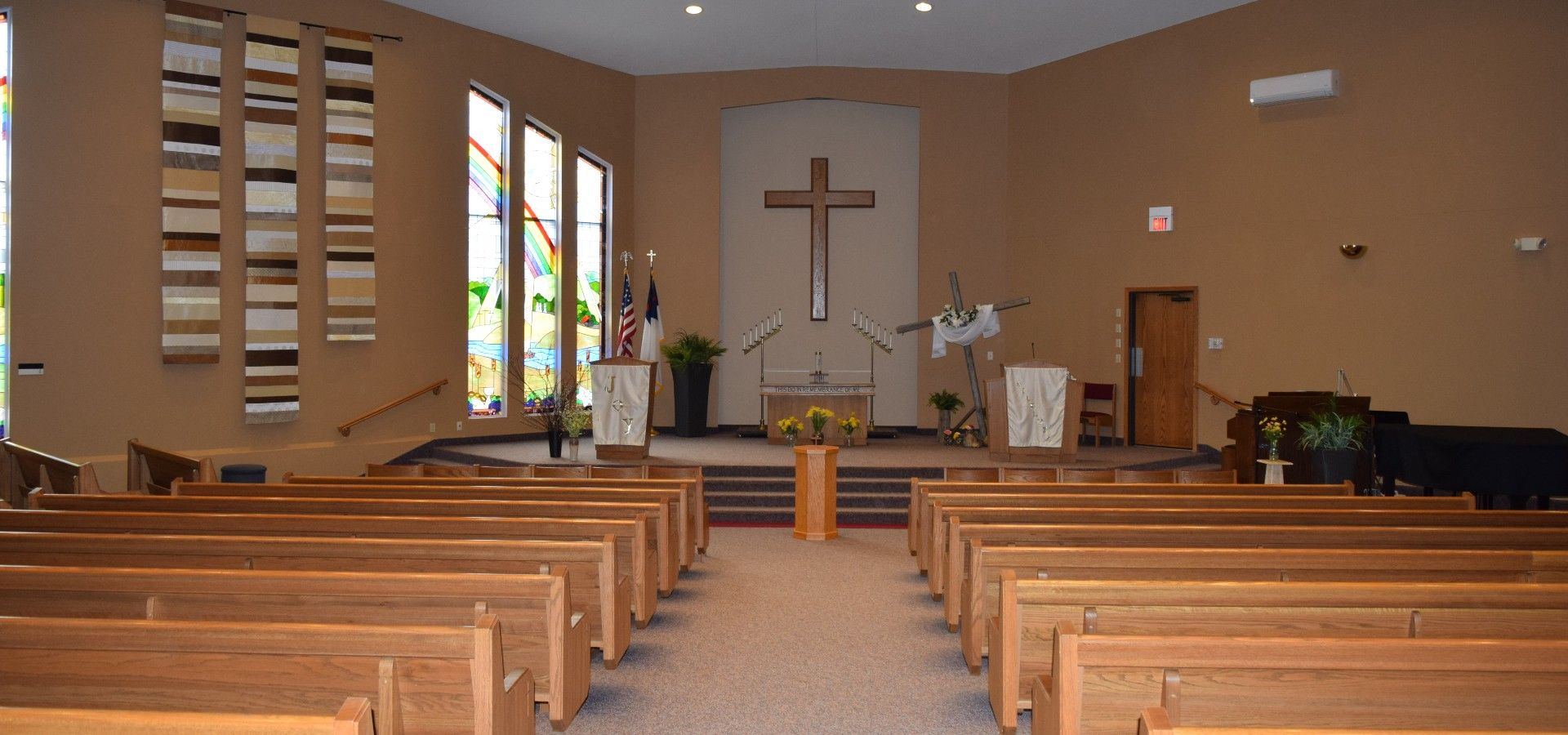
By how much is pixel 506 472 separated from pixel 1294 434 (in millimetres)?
5225

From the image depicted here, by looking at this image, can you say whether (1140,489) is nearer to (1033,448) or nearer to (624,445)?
(1033,448)

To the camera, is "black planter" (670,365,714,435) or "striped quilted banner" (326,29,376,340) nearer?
"striped quilted banner" (326,29,376,340)

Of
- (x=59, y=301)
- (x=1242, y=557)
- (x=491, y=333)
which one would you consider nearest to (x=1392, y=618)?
(x=1242, y=557)

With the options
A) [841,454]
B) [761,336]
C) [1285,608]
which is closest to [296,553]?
[1285,608]

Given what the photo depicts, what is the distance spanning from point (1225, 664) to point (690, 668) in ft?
7.97

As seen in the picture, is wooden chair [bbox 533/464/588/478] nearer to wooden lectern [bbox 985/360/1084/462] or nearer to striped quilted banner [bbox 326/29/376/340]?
wooden lectern [bbox 985/360/1084/462]

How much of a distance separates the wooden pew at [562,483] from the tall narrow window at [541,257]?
623cm

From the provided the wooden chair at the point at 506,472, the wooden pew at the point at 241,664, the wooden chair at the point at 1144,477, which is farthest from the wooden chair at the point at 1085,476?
the wooden pew at the point at 241,664

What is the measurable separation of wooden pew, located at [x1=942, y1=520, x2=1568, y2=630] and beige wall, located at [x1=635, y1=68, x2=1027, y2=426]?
368 inches

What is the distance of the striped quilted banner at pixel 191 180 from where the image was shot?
30.3ft

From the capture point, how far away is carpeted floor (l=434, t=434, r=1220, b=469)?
9.94 metres

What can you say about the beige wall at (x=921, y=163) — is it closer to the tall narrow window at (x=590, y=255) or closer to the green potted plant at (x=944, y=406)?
the tall narrow window at (x=590, y=255)

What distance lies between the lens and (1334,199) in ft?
34.0

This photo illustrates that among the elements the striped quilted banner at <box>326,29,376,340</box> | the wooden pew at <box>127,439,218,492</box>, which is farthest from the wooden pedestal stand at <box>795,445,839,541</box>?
the striped quilted banner at <box>326,29,376,340</box>
